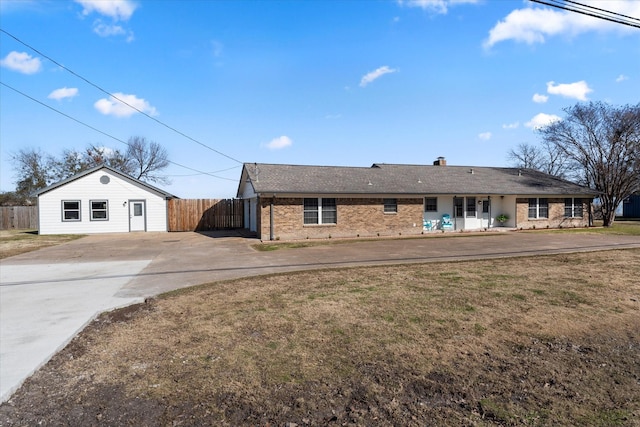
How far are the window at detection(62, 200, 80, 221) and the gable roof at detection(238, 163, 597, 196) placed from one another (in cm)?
1049

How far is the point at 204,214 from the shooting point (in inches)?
1047

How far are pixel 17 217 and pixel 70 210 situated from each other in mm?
9567

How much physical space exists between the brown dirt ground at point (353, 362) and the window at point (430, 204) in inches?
614

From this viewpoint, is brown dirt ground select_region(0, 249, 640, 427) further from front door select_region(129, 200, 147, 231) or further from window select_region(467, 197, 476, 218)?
front door select_region(129, 200, 147, 231)

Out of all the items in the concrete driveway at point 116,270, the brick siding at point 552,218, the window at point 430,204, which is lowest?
the concrete driveway at point 116,270

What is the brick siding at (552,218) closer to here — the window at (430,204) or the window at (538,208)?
the window at (538,208)

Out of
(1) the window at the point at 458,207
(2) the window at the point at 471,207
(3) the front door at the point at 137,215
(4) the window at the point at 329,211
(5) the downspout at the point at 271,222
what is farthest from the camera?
(3) the front door at the point at 137,215

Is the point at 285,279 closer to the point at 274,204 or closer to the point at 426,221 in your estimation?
the point at 274,204

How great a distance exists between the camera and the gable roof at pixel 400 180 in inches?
806

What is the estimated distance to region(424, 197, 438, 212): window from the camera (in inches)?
908

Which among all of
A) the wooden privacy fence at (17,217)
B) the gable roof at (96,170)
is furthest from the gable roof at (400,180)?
the wooden privacy fence at (17,217)

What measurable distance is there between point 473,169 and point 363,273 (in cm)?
2215

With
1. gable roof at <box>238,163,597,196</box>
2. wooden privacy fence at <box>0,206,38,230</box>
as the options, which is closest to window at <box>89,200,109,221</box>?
gable roof at <box>238,163,597,196</box>

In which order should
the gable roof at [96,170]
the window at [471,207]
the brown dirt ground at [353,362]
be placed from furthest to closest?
the window at [471,207], the gable roof at [96,170], the brown dirt ground at [353,362]
